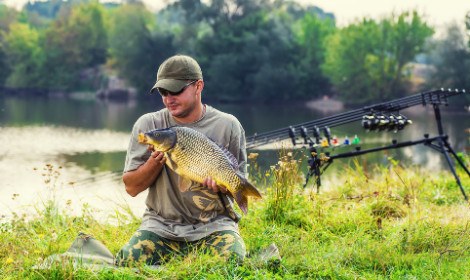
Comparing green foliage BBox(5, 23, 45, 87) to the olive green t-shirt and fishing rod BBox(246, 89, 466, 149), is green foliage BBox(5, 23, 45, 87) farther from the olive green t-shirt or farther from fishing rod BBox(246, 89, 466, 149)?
the olive green t-shirt

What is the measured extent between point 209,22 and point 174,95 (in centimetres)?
3888

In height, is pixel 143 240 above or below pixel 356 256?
above

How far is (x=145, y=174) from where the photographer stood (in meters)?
3.04

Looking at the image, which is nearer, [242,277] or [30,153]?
[242,277]

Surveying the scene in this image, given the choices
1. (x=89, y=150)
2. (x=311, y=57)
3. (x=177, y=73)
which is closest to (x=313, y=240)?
(x=177, y=73)

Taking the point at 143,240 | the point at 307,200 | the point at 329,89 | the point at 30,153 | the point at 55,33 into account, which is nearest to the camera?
the point at 143,240

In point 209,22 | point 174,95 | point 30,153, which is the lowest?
point 30,153

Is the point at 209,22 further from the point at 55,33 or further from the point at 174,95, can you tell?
the point at 174,95

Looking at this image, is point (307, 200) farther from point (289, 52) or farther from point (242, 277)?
point (289, 52)

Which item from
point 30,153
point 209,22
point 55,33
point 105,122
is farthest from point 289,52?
point 30,153

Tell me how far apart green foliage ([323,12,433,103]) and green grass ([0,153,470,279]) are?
30561mm

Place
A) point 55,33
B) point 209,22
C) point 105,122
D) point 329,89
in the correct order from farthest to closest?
point 55,33 < point 209,22 < point 329,89 < point 105,122

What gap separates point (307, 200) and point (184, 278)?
1982mm

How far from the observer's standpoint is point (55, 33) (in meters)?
51.1
